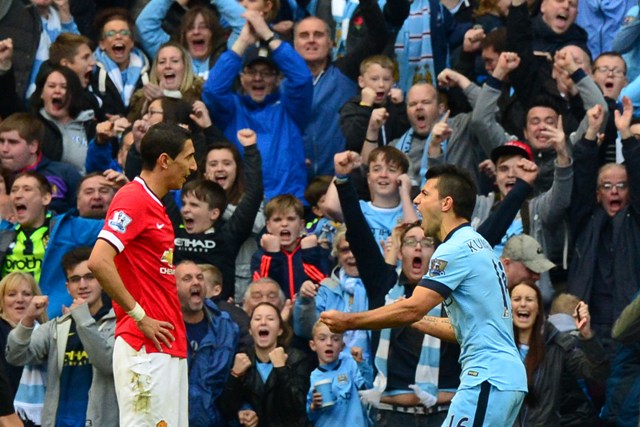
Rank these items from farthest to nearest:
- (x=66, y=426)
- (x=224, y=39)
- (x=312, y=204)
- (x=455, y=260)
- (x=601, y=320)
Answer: (x=224, y=39), (x=312, y=204), (x=601, y=320), (x=66, y=426), (x=455, y=260)

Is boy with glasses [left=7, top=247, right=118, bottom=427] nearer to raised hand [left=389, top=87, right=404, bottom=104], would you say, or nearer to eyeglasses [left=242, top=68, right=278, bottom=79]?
eyeglasses [left=242, top=68, right=278, bottom=79]

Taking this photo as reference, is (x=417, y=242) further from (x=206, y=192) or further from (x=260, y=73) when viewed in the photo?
(x=260, y=73)

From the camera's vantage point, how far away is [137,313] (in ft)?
34.3

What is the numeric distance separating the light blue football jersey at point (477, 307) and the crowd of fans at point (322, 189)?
2.16 feet

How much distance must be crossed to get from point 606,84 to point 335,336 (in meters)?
4.35

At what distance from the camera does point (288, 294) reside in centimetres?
1427

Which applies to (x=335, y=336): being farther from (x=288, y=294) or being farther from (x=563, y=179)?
(x=563, y=179)

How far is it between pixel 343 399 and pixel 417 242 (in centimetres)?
139

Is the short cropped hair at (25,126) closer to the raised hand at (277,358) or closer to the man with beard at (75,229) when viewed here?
the man with beard at (75,229)

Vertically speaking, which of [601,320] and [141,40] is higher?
[141,40]

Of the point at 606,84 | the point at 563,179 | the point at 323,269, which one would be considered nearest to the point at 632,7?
the point at 606,84

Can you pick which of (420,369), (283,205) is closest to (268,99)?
(283,205)

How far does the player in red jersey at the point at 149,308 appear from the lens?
34.7ft

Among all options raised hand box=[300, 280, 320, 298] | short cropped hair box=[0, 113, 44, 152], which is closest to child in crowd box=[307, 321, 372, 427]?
raised hand box=[300, 280, 320, 298]
